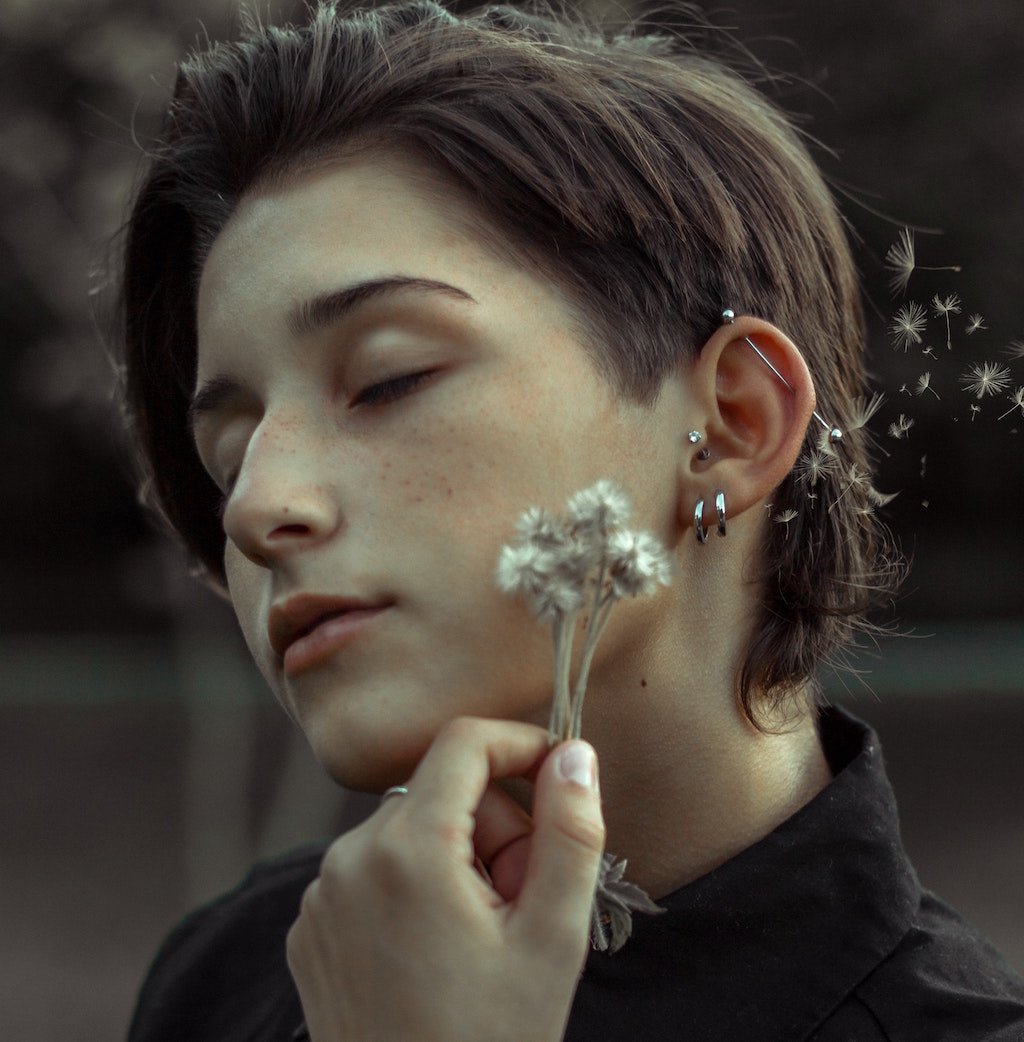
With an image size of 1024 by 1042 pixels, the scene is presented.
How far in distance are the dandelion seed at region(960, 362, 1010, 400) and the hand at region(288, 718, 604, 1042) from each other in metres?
0.89

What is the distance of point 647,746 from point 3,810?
7.25 m

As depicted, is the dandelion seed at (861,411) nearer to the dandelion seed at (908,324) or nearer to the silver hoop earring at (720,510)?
the dandelion seed at (908,324)

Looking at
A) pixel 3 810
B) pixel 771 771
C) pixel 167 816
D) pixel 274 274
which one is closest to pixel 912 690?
pixel 167 816

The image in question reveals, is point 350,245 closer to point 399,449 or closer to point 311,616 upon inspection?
point 399,449

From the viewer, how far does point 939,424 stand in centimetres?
629

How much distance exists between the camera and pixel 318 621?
5.82 ft

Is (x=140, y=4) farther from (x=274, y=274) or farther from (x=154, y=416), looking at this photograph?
(x=274, y=274)

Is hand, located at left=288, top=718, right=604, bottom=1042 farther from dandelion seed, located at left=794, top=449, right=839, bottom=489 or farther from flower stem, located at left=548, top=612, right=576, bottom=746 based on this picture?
dandelion seed, located at left=794, top=449, right=839, bottom=489

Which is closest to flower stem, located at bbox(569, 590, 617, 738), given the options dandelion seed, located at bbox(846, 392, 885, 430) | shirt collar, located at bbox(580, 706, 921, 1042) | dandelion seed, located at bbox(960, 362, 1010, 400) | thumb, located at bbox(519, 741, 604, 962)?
thumb, located at bbox(519, 741, 604, 962)

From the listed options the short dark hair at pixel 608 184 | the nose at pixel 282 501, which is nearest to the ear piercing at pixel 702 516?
the short dark hair at pixel 608 184

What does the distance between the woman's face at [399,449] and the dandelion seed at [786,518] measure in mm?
280

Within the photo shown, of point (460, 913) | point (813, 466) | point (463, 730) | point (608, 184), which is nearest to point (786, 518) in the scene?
point (813, 466)

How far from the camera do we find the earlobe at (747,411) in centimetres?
196

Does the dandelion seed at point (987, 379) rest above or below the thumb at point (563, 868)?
above
